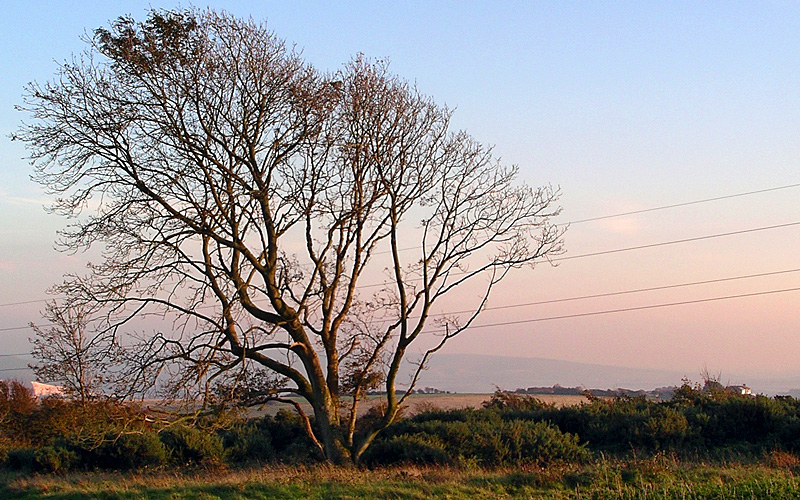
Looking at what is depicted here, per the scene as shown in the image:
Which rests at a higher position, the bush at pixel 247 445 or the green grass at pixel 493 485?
the green grass at pixel 493 485

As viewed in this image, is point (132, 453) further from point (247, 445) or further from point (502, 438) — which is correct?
point (502, 438)

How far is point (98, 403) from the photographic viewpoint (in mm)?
15688

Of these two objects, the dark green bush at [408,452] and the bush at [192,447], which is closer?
the dark green bush at [408,452]

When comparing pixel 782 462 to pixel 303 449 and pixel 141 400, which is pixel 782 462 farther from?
pixel 303 449

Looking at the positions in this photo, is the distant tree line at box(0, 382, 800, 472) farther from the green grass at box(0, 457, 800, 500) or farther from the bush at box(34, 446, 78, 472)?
the green grass at box(0, 457, 800, 500)

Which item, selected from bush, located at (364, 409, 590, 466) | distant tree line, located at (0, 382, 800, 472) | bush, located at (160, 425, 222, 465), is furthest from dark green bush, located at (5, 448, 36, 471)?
bush, located at (364, 409, 590, 466)

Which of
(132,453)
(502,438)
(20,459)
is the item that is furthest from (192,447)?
(502,438)

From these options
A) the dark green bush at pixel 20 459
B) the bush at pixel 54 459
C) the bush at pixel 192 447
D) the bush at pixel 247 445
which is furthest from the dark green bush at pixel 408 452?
Answer: the dark green bush at pixel 20 459

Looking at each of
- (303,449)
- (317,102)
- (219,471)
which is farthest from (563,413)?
(317,102)

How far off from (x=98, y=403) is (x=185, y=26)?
345 inches

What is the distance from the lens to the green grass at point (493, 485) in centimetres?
1247

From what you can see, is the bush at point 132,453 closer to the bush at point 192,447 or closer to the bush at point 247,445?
the bush at point 192,447

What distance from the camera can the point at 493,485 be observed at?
14477mm

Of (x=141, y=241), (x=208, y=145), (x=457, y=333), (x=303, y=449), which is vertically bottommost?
(x=303, y=449)
